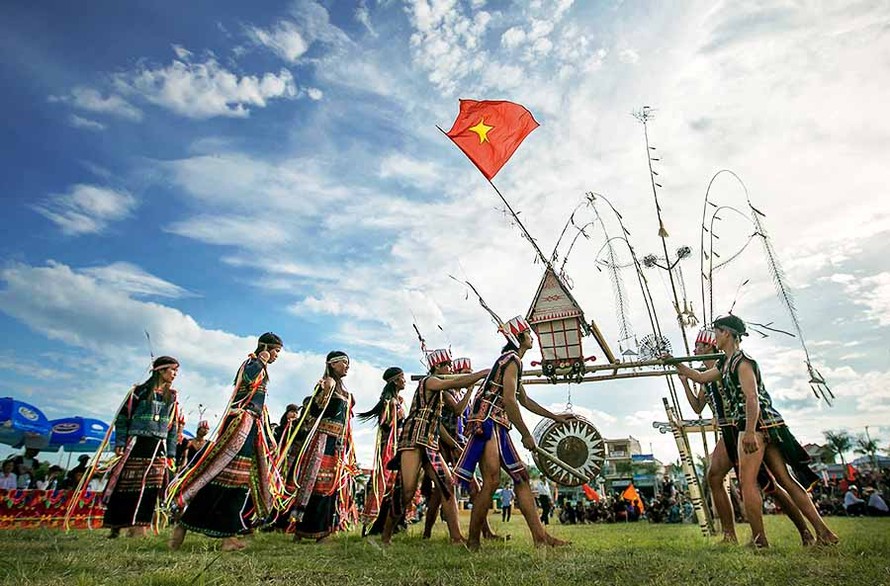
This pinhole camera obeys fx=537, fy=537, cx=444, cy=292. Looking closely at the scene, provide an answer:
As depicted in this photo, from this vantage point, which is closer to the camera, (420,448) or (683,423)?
(420,448)

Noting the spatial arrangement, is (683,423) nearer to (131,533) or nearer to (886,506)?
(131,533)

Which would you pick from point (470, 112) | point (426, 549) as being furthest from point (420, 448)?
point (470, 112)

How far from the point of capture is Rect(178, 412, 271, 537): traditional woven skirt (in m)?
5.27

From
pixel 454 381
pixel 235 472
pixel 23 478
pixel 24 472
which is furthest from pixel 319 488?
pixel 24 472

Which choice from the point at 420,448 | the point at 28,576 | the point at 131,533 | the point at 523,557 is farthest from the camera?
the point at 131,533

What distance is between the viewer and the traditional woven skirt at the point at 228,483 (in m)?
5.27

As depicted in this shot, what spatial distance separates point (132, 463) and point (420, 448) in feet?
13.4

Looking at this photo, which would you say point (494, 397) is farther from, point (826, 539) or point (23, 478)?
point (23, 478)

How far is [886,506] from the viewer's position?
1372 cm

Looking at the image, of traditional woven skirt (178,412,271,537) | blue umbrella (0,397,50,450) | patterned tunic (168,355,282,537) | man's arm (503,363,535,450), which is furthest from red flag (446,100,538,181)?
blue umbrella (0,397,50,450)

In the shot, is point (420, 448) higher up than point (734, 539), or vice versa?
point (420, 448)

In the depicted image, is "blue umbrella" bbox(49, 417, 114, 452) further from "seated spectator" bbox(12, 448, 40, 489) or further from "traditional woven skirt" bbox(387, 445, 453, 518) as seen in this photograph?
"traditional woven skirt" bbox(387, 445, 453, 518)

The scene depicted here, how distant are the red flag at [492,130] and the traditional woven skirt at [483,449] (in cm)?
532

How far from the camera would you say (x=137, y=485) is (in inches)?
280
